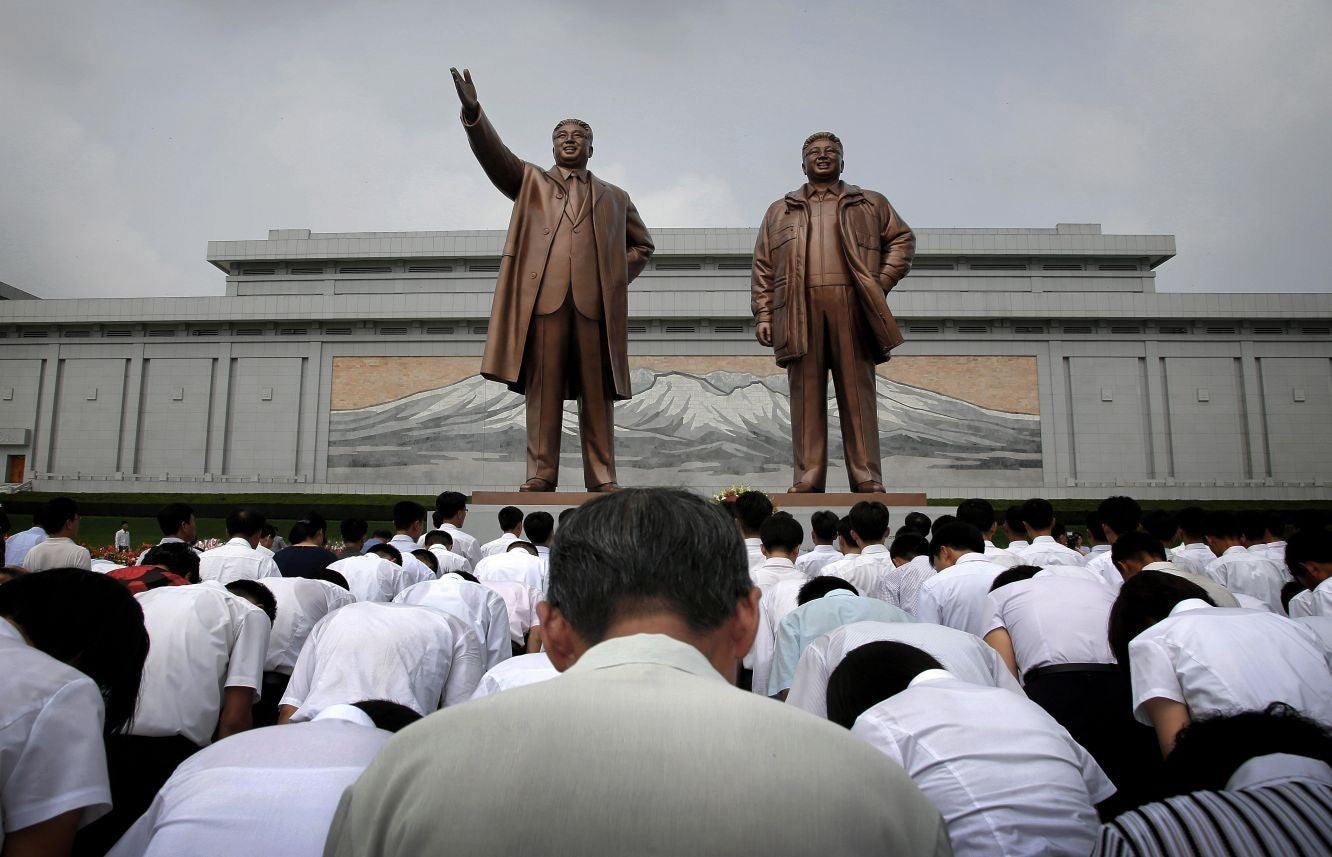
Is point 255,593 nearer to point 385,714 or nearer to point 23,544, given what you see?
point 385,714

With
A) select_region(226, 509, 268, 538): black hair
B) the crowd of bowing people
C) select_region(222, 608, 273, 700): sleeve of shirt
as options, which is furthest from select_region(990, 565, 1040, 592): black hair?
select_region(226, 509, 268, 538): black hair

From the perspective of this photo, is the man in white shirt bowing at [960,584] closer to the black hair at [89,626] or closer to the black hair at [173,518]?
the black hair at [89,626]

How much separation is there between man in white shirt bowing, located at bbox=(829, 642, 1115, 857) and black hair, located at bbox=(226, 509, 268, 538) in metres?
4.27

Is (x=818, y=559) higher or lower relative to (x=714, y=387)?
lower

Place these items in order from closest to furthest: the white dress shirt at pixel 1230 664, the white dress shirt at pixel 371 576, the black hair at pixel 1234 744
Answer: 1. the black hair at pixel 1234 744
2. the white dress shirt at pixel 1230 664
3. the white dress shirt at pixel 371 576

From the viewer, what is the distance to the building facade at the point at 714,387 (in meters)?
23.1

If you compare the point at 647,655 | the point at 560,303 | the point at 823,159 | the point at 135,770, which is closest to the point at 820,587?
the point at 135,770

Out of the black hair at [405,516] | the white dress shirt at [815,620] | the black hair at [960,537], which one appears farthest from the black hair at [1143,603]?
the black hair at [405,516]

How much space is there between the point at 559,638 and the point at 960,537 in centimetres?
307

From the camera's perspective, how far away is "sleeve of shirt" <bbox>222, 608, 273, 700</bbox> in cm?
292

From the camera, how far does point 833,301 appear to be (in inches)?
307

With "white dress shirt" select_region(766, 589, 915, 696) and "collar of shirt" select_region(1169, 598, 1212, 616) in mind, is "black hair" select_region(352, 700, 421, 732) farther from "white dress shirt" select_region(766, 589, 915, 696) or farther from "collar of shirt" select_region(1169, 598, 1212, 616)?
"collar of shirt" select_region(1169, 598, 1212, 616)

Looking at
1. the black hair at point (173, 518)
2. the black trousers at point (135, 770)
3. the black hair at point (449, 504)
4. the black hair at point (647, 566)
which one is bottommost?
the black trousers at point (135, 770)

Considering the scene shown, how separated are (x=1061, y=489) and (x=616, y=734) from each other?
23919 mm
